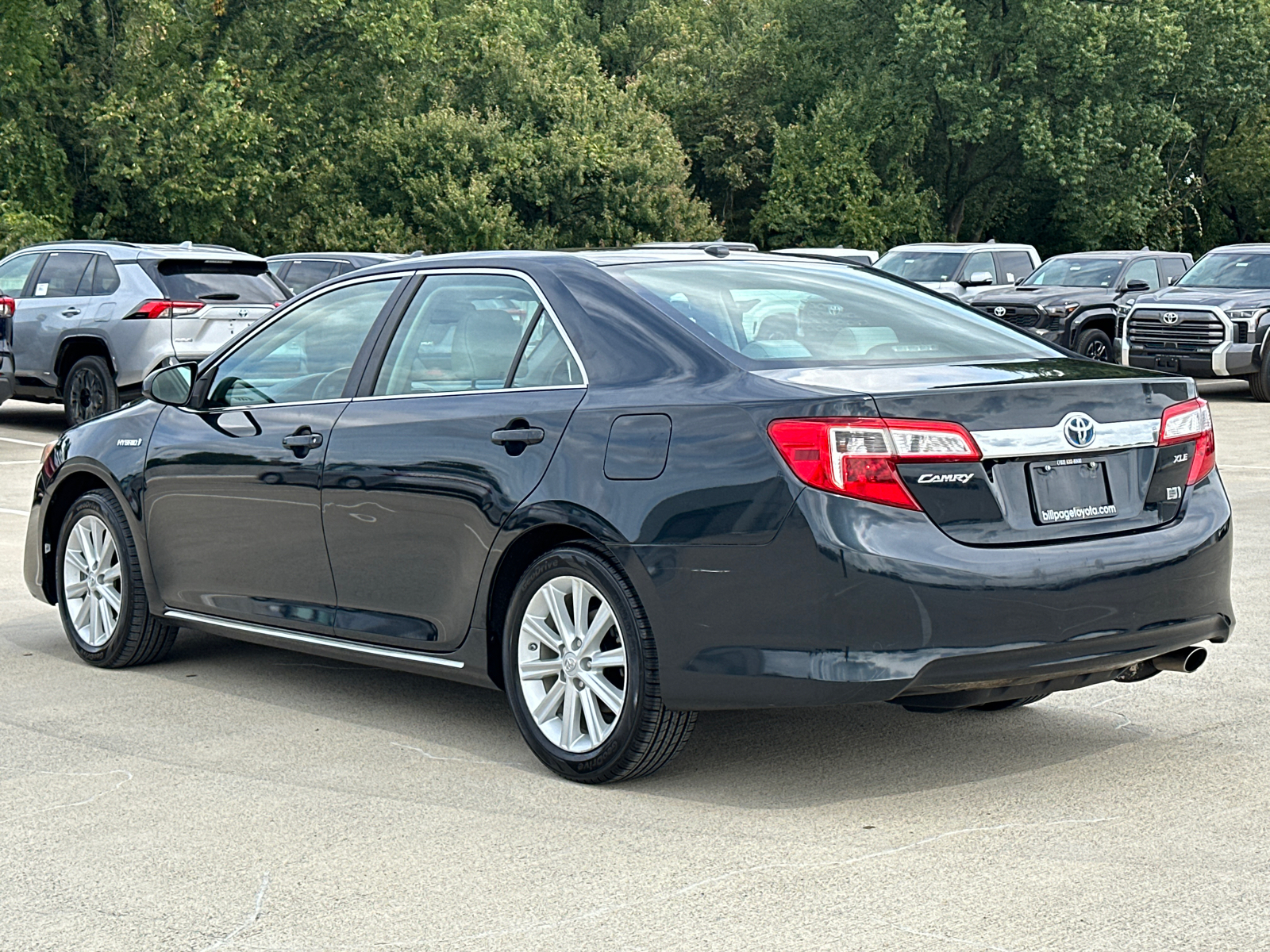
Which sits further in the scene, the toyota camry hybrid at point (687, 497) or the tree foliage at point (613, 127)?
the tree foliage at point (613, 127)

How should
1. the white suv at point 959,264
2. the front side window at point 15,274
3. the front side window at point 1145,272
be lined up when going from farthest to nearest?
1. the white suv at point 959,264
2. the front side window at point 1145,272
3. the front side window at point 15,274

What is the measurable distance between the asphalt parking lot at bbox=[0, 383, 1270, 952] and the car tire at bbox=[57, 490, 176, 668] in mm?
168

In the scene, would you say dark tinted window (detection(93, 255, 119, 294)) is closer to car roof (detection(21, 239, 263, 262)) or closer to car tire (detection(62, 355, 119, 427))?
car roof (detection(21, 239, 263, 262))

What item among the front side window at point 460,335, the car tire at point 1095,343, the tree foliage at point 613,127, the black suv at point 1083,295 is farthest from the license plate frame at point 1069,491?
the tree foliage at point 613,127

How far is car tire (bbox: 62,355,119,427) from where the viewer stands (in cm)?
1728

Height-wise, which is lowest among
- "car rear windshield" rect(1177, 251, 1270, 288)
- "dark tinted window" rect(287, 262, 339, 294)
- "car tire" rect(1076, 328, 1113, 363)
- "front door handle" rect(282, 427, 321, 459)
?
"car tire" rect(1076, 328, 1113, 363)

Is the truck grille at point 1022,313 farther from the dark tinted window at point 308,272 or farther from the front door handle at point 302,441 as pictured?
the front door handle at point 302,441

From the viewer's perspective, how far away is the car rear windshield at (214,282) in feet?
56.5

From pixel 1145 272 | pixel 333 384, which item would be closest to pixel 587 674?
pixel 333 384

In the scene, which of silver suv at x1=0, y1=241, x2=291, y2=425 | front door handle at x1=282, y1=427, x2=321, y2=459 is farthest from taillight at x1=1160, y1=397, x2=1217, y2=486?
silver suv at x1=0, y1=241, x2=291, y2=425

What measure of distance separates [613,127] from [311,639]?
4270 centimetres

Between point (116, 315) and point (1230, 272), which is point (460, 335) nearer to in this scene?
point (116, 315)

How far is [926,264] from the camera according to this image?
90.9 feet

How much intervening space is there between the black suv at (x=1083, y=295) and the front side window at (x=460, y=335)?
18.4 meters
